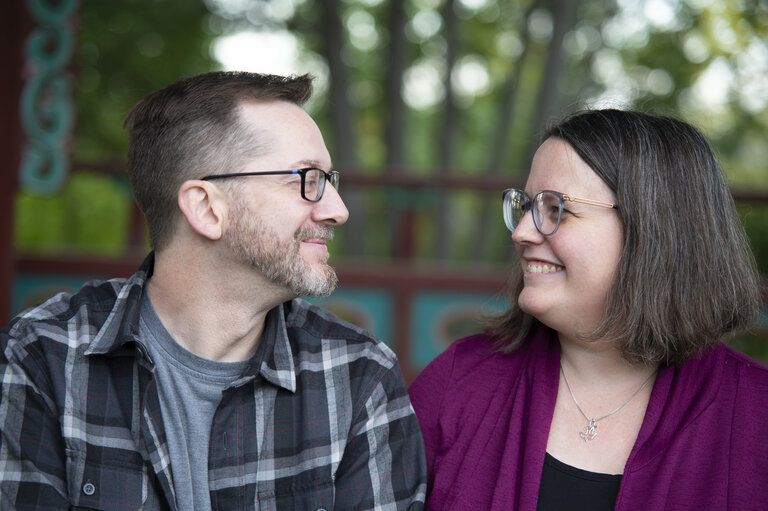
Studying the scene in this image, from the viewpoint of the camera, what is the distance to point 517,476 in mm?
2174

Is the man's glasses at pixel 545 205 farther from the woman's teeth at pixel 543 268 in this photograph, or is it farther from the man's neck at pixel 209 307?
the man's neck at pixel 209 307

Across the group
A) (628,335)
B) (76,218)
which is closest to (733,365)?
(628,335)

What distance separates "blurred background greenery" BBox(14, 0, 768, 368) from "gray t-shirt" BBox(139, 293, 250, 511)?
3.08m

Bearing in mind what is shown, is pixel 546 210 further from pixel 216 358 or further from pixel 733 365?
pixel 216 358

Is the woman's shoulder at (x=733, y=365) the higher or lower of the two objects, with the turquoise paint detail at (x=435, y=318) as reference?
higher

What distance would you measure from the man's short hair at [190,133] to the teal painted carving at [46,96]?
98.7 inches

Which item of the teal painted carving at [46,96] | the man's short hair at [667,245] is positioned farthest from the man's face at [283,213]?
the teal painted carving at [46,96]

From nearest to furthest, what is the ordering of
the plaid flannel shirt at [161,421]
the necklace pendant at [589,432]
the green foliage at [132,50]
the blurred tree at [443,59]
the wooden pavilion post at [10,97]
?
the plaid flannel shirt at [161,421], the necklace pendant at [589,432], the wooden pavilion post at [10,97], the blurred tree at [443,59], the green foliage at [132,50]

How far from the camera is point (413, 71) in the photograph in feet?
37.6

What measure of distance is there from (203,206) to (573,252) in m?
1.08

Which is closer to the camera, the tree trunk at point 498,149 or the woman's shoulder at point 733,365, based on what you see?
the woman's shoulder at point 733,365

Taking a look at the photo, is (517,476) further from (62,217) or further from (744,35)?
(62,217)

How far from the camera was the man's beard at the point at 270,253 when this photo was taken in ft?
7.32

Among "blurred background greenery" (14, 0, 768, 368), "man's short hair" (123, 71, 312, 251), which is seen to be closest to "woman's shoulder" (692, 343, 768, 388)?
"man's short hair" (123, 71, 312, 251)
